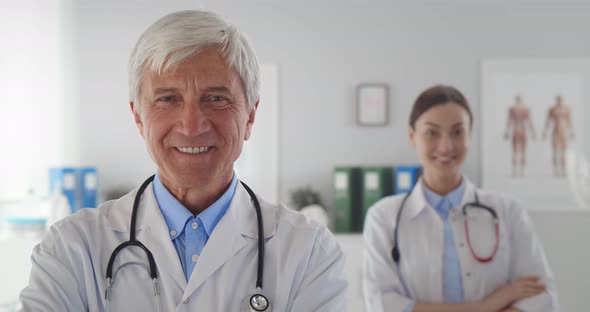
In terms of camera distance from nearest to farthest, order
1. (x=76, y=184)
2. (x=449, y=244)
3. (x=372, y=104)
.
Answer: (x=449, y=244)
(x=76, y=184)
(x=372, y=104)

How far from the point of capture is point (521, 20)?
12.0 feet

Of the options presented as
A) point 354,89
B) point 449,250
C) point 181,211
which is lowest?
point 449,250

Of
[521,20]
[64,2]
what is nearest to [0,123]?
[64,2]

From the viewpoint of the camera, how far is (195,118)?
3.28 ft

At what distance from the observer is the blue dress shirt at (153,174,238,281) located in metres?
1.08

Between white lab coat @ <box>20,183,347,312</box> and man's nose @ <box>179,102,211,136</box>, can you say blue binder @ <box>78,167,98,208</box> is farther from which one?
man's nose @ <box>179,102,211,136</box>

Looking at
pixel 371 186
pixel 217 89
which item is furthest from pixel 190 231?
pixel 371 186

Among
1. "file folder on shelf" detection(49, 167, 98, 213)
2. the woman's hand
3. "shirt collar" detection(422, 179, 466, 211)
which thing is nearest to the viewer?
the woman's hand

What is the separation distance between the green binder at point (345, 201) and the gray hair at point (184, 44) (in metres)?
2.42

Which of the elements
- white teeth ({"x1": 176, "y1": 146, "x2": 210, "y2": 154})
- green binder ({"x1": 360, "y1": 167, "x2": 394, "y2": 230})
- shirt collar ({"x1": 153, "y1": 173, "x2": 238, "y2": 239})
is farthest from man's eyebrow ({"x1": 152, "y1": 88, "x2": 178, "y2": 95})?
green binder ({"x1": 360, "y1": 167, "x2": 394, "y2": 230})

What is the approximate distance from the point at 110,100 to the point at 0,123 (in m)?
0.74

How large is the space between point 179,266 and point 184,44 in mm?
398

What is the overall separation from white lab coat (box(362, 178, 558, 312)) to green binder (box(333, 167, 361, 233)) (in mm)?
1596

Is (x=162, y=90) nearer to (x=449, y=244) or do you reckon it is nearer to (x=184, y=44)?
(x=184, y=44)
